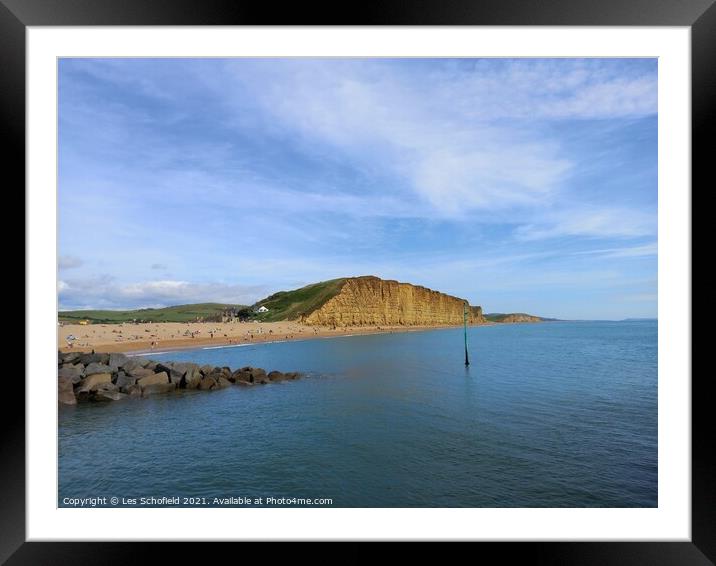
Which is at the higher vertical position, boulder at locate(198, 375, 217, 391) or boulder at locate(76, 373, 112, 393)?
boulder at locate(76, 373, 112, 393)

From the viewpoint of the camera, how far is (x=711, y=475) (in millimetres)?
→ 2705

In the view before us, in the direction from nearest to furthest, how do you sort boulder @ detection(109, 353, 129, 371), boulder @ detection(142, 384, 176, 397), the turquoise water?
1. the turquoise water
2. boulder @ detection(142, 384, 176, 397)
3. boulder @ detection(109, 353, 129, 371)

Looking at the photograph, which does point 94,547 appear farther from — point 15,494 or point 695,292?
point 695,292

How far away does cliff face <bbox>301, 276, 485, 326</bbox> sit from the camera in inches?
1918

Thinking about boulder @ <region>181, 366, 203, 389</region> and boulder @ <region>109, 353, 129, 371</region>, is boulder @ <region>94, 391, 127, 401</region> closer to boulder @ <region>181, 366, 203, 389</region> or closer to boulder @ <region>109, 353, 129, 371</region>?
boulder @ <region>109, 353, 129, 371</region>

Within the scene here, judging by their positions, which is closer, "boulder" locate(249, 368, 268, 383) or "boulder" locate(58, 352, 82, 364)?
"boulder" locate(58, 352, 82, 364)

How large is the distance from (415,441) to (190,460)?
3.71 m

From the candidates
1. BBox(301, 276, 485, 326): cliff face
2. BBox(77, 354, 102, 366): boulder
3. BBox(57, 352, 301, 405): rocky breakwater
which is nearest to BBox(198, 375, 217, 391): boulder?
BBox(57, 352, 301, 405): rocky breakwater

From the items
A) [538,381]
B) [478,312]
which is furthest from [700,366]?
[478,312]

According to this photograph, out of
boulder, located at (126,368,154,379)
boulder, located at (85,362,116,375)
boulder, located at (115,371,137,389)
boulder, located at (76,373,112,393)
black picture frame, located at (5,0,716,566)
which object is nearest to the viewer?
black picture frame, located at (5,0,716,566)

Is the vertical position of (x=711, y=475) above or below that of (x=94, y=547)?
above

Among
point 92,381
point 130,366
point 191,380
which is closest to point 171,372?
point 191,380

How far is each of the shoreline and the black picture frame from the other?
19.5ft

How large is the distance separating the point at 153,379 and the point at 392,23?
11.4m
